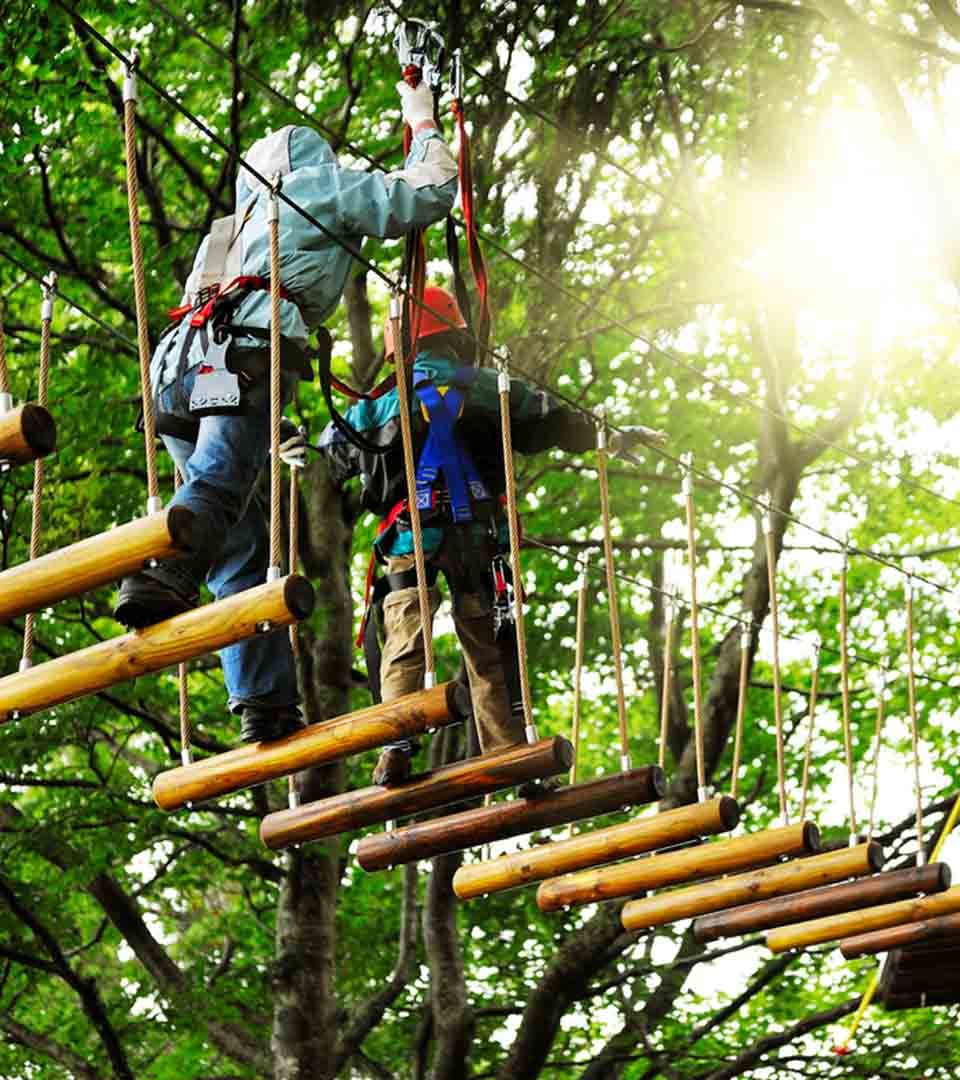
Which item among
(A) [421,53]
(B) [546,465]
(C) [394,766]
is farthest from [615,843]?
(B) [546,465]

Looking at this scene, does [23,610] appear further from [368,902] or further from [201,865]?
[368,902]

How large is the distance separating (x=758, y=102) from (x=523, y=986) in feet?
21.4

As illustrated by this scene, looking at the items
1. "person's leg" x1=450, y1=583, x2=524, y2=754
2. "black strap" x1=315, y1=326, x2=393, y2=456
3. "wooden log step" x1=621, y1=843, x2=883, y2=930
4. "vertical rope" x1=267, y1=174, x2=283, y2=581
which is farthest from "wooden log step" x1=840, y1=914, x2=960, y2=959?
"vertical rope" x1=267, y1=174, x2=283, y2=581

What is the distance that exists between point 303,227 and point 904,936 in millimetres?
3730

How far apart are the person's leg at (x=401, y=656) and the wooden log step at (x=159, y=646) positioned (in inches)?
44.1

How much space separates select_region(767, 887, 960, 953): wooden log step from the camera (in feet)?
22.5

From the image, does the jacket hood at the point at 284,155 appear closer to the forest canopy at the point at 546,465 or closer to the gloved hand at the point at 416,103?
the gloved hand at the point at 416,103

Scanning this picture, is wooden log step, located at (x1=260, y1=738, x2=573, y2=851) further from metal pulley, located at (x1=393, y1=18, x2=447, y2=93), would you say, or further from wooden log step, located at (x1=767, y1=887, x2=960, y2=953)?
wooden log step, located at (x1=767, y1=887, x2=960, y2=953)

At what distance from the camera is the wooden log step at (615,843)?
5.75 m

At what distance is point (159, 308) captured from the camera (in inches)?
430

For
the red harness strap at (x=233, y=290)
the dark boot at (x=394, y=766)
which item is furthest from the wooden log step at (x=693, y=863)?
the red harness strap at (x=233, y=290)

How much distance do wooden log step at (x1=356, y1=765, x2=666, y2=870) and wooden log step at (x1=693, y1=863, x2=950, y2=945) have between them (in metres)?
1.41

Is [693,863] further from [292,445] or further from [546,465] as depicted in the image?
[546,465]

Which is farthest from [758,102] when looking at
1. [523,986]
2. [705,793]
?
[523,986]
